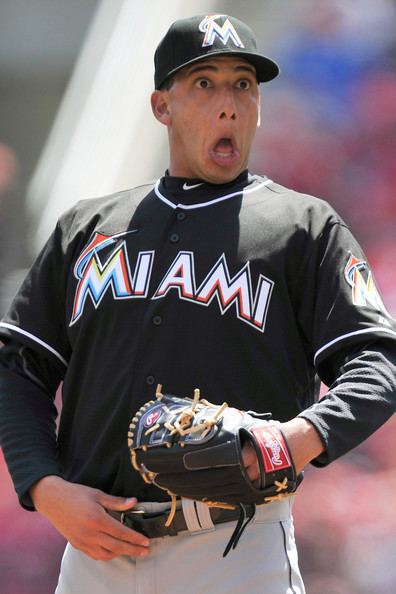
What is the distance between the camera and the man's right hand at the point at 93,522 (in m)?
2.09

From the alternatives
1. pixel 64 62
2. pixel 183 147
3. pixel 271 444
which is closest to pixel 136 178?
pixel 64 62

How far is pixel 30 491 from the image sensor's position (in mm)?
2217

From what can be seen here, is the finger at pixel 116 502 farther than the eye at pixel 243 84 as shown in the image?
No

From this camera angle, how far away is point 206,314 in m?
2.20

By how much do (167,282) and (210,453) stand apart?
0.49 m

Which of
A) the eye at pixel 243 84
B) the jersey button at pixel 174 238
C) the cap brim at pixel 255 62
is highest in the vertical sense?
the cap brim at pixel 255 62

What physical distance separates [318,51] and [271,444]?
2.01 m

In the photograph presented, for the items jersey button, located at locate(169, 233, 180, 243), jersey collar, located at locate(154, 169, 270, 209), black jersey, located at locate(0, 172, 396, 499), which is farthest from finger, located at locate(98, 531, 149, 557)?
jersey collar, located at locate(154, 169, 270, 209)

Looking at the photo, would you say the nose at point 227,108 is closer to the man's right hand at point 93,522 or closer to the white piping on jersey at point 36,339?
the white piping on jersey at point 36,339

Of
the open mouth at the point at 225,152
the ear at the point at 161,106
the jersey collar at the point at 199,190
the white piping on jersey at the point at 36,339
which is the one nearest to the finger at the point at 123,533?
the white piping on jersey at the point at 36,339

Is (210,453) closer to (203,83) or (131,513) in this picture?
(131,513)

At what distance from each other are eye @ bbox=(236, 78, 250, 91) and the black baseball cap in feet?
0.13

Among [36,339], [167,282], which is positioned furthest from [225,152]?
[36,339]

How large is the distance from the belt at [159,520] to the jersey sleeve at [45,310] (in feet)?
1.48
